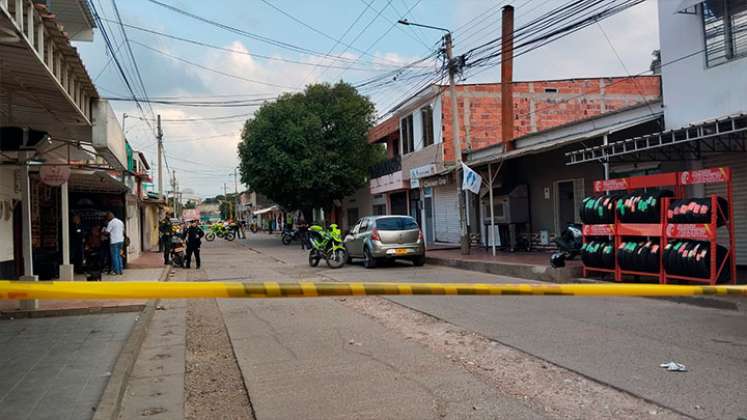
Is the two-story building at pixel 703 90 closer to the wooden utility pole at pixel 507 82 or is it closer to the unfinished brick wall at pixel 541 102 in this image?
the wooden utility pole at pixel 507 82

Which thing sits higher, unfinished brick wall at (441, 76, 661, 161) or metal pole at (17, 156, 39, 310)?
unfinished brick wall at (441, 76, 661, 161)

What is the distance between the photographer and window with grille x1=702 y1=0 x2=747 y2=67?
11414mm

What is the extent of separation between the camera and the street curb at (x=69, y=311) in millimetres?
9031

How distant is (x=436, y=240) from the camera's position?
26.4m

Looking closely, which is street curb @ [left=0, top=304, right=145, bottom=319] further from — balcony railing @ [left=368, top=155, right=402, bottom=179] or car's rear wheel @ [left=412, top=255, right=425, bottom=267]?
balcony railing @ [left=368, top=155, right=402, bottom=179]

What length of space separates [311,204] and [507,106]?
1609cm

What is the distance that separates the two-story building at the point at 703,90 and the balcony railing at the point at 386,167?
16921 mm

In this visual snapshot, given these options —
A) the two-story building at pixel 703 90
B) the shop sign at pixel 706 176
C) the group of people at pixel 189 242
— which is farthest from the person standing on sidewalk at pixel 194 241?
the shop sign at pixel 706 176

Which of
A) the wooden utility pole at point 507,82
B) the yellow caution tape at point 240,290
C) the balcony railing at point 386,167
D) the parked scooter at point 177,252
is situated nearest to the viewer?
the yellow caution tape at point 240,290

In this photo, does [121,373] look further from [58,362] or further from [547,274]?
[547,274]

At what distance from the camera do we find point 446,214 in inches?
996

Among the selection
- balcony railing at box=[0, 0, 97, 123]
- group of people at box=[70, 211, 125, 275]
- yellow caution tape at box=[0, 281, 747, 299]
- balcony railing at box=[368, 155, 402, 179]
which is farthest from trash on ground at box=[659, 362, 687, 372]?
balcony railing at box=[368, 155, 402, 179]

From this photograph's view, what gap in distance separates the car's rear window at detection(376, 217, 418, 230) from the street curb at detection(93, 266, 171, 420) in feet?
30.1

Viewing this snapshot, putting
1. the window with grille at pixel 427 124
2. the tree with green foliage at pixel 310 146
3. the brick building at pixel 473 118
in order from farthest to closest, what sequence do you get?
the tree with green foliage at pixel 310 146 → the window with grille at pixel 427 124 → the brick building at pixel 473 118
